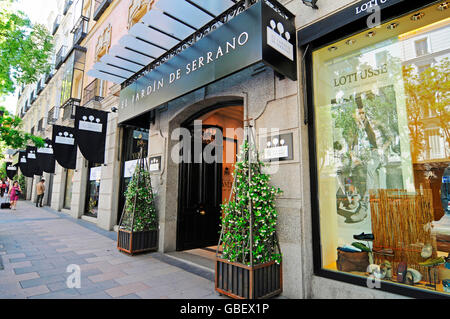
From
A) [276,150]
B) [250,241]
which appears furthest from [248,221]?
[276,150]

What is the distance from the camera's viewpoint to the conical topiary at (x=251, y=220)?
Answer: 3734mm

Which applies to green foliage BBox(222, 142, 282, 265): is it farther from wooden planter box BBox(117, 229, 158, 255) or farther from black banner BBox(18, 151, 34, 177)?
black banner BBox(18, 151, 34, 177)

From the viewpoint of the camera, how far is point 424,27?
3482 mm

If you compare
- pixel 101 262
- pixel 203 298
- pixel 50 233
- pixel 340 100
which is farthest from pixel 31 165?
pixel 340 100

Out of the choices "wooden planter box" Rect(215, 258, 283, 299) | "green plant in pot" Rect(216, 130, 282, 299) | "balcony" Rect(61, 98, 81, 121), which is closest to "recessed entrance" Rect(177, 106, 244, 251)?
"green plant in pot" Rect(216, 130, 282, 299)

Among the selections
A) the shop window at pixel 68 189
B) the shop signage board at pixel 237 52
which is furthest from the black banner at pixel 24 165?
the shop signage board at pixel 237 52

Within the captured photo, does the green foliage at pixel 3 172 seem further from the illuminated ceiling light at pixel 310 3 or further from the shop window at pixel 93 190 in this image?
the illuminated ceiling light at pixel 310 3

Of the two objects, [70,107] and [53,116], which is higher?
[53,116]

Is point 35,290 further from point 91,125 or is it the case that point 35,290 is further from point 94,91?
point 94,91

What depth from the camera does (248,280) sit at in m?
3.54

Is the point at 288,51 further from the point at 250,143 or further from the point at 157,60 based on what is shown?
the point at 157,60

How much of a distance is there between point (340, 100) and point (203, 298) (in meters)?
3.91

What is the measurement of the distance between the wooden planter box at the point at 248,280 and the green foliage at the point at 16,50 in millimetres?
11416

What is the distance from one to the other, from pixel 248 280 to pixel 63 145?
469 inches
